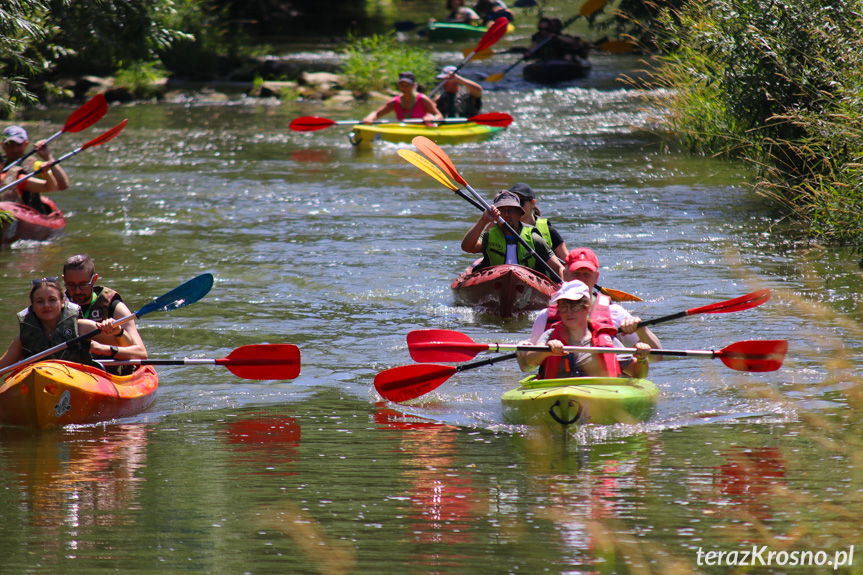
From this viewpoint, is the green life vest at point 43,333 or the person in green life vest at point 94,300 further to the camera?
the person in green life vest at point 94,300

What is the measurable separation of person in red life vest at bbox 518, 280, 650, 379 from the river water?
36 centimetres

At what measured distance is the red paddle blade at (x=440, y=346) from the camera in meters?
5.82

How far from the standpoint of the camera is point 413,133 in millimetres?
14789

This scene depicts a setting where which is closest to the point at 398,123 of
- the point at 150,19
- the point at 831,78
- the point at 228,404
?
the point at 150,19

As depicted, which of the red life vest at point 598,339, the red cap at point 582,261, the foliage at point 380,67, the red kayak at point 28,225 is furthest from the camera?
the foliage at point 380,67

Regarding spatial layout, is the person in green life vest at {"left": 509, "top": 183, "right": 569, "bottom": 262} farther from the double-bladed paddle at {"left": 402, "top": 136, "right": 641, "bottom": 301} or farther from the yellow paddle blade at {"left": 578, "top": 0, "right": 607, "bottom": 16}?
the yellow paddle blade at {"left": 578, "top": 0, "right": 607, "bottom": 16}

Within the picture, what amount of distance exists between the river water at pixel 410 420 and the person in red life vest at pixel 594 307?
0.46 metres

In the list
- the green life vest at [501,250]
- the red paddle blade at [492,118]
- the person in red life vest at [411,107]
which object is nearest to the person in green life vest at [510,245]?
the green life vest at [501,250]

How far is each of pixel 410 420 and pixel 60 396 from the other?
1.94m

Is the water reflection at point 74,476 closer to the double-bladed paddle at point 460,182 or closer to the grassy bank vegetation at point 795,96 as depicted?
the double-bladed paddle at point 460,182

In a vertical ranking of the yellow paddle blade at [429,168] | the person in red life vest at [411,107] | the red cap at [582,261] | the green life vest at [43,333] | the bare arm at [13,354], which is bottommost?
the bare arm at [13,354]

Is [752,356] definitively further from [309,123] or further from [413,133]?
[413,133]

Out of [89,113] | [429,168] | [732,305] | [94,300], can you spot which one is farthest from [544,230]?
[89,113]

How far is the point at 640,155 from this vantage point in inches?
577
